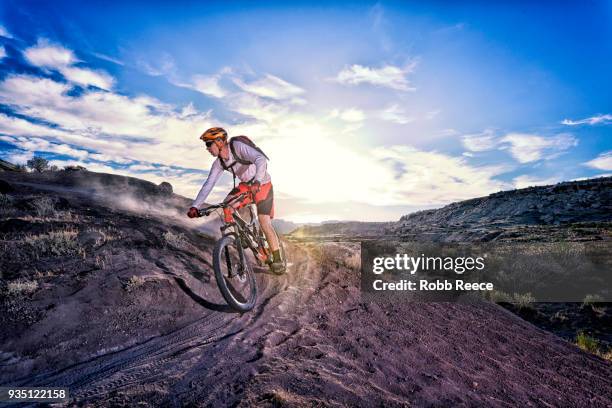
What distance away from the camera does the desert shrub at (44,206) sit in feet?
33.9

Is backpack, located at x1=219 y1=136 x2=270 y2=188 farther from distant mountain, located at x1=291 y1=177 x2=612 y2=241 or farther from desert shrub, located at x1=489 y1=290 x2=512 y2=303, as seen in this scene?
distant mountain, located at x1=291 y1=177 x2=612 y2=241

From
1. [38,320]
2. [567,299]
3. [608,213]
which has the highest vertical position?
[608,213]

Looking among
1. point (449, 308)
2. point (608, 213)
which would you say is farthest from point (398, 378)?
point (608, 213)

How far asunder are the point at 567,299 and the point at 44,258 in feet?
67.5

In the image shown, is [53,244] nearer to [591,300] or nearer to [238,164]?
[238,164]

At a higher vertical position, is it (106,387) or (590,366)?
(106,387)

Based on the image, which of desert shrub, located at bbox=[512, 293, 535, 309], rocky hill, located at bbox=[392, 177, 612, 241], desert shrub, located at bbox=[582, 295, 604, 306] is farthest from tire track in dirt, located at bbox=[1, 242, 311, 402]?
rocky hill, located at bbox=[392, 177, 612, 241]

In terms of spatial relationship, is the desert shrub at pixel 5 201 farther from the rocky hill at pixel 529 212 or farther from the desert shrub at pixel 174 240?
the rocky hill at pixel 529 212

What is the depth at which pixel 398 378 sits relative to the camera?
192 inches

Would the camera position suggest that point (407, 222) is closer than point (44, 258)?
No

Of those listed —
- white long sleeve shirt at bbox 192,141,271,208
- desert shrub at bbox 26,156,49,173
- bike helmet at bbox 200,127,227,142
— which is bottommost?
white long sleeve shirt at bbox 192,141,271,208

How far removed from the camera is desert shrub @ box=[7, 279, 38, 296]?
5.75 meters

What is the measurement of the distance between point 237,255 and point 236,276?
53 cm

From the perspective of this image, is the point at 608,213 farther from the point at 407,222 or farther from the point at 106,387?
the point at 106,387
